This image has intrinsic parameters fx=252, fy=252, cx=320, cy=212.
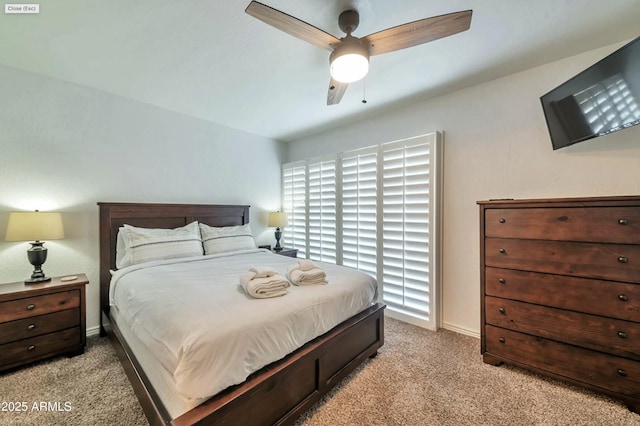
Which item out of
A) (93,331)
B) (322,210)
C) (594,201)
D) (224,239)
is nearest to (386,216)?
(322,210)

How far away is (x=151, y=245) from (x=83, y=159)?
44.6 inches

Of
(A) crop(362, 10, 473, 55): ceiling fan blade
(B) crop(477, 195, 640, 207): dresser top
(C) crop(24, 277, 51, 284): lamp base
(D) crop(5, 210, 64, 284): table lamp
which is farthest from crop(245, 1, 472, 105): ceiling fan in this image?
(C) crop(24, 277, 51, 284): lamp base

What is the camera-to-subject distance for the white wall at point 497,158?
1.99m

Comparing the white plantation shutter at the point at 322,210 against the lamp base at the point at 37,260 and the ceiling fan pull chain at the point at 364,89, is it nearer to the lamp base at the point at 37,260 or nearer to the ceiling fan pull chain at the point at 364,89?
the ceiling fan pull chain at the point at 364,89

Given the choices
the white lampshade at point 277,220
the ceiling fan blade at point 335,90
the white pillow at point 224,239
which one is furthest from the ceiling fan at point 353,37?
the white lampshade at point 277,220

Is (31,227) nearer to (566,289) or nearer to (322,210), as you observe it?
(322,210)

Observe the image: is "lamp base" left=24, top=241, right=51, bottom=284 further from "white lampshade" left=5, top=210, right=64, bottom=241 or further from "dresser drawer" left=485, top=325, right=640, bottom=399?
"dresser drawer" left=485, top=325, right=640, bottom=399

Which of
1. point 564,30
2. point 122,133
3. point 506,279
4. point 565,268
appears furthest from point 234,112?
point 565,268

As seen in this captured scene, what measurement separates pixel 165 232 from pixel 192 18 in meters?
2.08

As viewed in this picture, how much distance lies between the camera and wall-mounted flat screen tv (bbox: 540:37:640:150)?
1.49 m

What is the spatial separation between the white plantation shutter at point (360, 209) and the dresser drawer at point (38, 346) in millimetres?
2864

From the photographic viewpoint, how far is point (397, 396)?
1.76 m

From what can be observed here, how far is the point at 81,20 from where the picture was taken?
170 cm

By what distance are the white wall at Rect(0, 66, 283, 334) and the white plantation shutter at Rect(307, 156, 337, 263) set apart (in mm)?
1488
